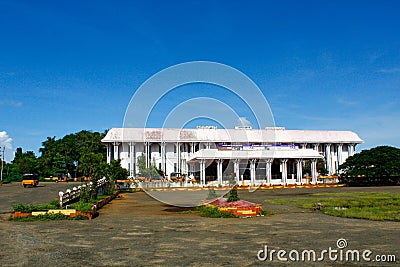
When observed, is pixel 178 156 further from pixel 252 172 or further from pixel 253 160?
pixel 252 172

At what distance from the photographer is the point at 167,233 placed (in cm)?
1095

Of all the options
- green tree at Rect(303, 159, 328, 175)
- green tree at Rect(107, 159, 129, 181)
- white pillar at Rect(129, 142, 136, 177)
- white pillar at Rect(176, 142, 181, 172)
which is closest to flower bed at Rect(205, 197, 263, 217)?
green tree at Rect(107, 159, 129, 181)

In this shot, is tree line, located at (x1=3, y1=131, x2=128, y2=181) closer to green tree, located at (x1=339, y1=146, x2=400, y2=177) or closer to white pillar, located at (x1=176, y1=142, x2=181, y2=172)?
white pillar, located at (x1=176, y1=142, x2=181, y2=172)

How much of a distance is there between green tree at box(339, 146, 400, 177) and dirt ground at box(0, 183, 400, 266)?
115 ft

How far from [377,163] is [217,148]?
59.2 ft

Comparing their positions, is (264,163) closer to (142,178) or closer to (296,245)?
(142,178)

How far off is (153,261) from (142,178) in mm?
38635

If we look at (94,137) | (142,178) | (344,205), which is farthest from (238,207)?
Result: (94,137)

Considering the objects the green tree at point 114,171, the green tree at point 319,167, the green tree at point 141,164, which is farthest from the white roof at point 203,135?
the green tree at point 114,171

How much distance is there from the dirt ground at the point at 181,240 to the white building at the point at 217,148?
32.5 meters

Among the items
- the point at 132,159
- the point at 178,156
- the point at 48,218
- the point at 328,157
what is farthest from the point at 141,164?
the point at 48,218

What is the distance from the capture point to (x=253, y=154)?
44406 millimetres

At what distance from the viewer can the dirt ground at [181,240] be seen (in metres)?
7.64

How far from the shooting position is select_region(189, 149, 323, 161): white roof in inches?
A: 1688
